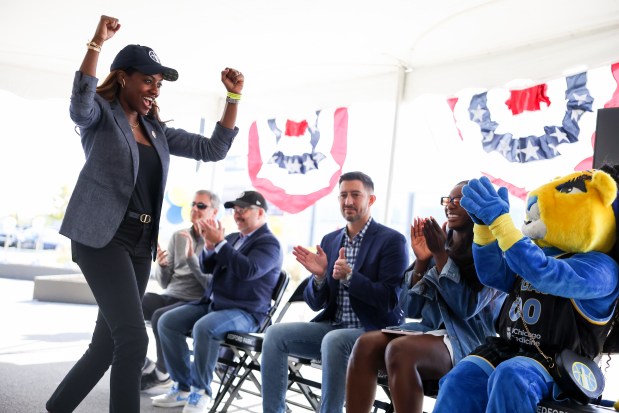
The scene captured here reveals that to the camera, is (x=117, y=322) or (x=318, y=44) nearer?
(x=117, y=322)

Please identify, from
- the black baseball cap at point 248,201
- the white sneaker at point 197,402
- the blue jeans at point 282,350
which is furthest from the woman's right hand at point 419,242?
the white sneaker at point 197,402

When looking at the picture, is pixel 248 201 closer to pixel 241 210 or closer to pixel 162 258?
pixel 241 210

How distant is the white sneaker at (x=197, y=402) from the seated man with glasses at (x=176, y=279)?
721mm

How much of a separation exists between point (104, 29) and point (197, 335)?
2018 millimetres

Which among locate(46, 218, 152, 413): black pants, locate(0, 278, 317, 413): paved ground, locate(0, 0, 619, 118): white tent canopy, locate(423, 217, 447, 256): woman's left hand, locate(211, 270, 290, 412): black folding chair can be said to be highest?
locate(0, 0, 619, 118): white tent canopy

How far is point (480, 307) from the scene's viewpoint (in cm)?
272

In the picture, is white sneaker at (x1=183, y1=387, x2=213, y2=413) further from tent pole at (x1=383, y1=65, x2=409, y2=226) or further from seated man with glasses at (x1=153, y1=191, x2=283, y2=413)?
tent pole at (x1=383, y1=65, x2=409, y2=226)

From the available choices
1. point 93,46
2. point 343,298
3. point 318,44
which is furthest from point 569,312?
point 318,44

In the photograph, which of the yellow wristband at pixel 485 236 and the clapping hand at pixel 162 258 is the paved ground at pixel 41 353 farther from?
the yellow wristband at pixel 485 236

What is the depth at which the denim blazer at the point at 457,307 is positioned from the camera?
2711 mm

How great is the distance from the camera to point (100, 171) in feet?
7.99

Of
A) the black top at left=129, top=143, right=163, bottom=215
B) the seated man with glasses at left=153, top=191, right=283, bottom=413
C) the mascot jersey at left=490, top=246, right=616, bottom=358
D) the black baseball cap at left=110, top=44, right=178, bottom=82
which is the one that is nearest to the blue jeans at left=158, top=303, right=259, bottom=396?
the seated man with glasses at left=153, top=191, right=283, bottom=413

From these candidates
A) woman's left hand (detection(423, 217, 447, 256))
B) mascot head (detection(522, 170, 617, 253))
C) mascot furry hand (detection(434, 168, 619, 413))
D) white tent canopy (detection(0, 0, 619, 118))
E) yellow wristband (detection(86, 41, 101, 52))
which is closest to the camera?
mascot furry hand (detection(434, 168, 619, 413))

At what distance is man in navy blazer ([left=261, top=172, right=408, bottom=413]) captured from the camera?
305 cm
